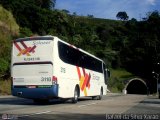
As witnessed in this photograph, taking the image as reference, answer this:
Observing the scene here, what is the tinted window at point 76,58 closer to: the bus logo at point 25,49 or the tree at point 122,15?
the bus logo at point 25,49

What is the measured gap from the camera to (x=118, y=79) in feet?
296

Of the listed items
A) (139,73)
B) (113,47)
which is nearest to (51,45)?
(139,73)

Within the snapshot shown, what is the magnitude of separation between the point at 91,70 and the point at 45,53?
8.04 m

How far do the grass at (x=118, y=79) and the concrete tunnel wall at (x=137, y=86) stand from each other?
170cm

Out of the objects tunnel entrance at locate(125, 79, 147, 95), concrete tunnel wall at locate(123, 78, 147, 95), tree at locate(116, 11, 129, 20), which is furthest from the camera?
tree at locate(116, 11, 129, 20)

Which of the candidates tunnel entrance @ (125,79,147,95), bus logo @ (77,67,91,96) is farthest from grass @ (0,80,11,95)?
tunnel entrance @ (125,79,147,95)

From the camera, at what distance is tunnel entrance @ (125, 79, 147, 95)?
9719 centimetres

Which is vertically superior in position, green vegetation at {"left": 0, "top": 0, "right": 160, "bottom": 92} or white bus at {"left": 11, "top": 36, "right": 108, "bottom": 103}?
green vegetation at {"left": 0, "top": 0, "right": 160, "bottom": 92}

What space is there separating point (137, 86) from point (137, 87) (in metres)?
0.27

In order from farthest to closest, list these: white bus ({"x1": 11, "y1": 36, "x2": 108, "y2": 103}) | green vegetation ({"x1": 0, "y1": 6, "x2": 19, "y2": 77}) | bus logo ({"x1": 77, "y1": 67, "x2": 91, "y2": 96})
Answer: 1. green vegetation ({"x1": 0, "y1": 6, "x2": 19, "y2": 77})
2. bus logo ({"x1": 77, "y1": 67, "x2": 91, "y2": 96})
3. white bus ({"x1": 11, "y1": 36, "x2": 108, "y2": 103})

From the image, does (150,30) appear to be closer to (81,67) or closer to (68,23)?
(68,23)

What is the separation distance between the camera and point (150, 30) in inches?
4815

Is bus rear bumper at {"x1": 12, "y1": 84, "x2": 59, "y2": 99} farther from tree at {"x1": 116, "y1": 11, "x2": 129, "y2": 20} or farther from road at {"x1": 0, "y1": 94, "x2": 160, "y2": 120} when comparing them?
tree at {"x1": 116, "y1": 11, "x2": 129, "y2": 20}

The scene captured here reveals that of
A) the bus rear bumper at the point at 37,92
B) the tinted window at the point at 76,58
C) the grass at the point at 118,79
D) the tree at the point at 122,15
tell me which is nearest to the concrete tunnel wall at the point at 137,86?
the grass at the point at 118,79
